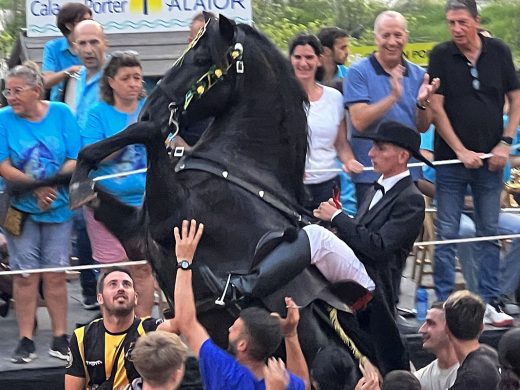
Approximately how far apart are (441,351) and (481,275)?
106 inches

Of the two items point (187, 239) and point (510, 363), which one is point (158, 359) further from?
point (510, 363)

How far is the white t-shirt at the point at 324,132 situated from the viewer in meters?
9.41

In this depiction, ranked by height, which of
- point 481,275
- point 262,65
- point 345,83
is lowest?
point 481,275

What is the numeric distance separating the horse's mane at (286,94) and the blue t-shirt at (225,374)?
1.40m

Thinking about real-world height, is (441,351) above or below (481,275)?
above

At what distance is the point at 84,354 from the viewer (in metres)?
7.68

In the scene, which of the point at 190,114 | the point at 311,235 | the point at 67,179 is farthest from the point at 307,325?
the point at 67,179

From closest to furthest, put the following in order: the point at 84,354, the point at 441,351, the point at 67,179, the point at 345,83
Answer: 1. the point at 441,351
2. the point at 84,354
3. the point at 67,179
4. the point at 345,83

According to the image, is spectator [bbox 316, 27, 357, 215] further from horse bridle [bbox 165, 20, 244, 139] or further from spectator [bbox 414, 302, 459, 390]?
spectator [bbox 414, 302, 459, 390]

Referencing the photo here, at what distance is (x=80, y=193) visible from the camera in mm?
6965

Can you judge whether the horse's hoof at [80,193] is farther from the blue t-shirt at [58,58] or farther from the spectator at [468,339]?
the blue t-shirt at [58,58]

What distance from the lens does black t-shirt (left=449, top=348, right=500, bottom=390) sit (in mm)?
6480

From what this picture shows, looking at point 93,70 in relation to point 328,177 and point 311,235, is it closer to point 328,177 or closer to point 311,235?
point 328,177

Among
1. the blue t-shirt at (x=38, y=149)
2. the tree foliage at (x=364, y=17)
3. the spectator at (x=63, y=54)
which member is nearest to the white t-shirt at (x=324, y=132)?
the blue t-shirt at (x=38, y=149)
